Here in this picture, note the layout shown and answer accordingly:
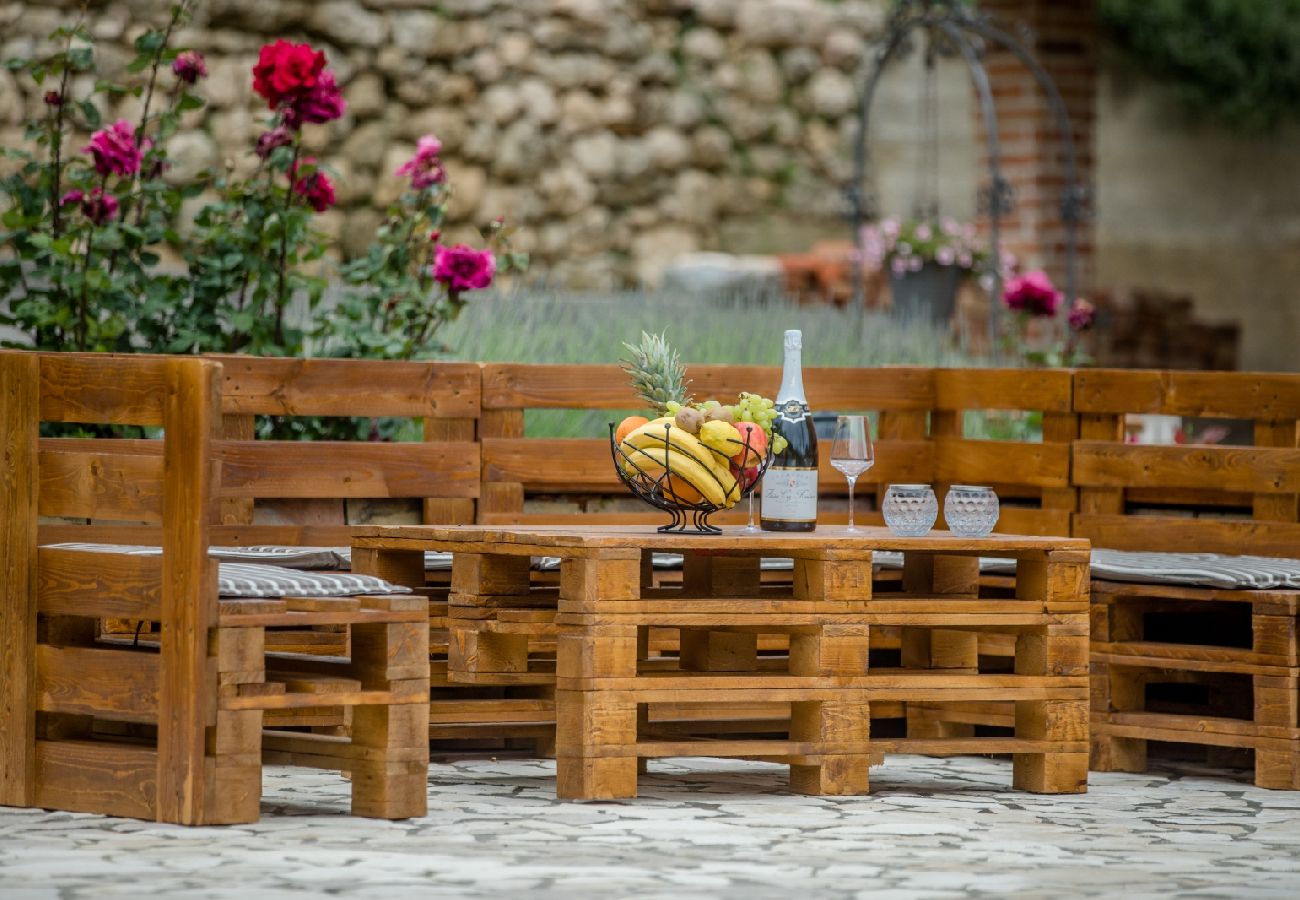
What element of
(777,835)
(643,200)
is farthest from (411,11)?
(777,835)

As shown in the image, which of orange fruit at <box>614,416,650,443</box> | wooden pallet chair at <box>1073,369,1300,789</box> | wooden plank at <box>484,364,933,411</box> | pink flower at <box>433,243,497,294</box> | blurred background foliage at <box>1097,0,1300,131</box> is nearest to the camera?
orange fruit at <box>614,416,650,443</box>

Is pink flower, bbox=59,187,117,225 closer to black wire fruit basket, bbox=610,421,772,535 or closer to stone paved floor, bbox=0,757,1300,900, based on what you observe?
stone paved floor, bbox=0,757,1300,900

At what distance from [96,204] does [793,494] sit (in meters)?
2.58

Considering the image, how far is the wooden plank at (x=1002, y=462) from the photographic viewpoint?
20.6 feet

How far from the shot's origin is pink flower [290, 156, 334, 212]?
21.4 ft

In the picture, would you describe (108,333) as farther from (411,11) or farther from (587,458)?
(411,11)

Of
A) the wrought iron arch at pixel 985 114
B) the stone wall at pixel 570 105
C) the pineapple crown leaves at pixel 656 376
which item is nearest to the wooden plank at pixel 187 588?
the pineapple crown leaves at pixel 656 376

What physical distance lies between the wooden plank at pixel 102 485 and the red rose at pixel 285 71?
6.36 ft

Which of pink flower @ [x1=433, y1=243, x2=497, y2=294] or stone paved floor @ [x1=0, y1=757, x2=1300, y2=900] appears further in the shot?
pink flower @ [x1=433, y1=243, x2=497, y2=294]

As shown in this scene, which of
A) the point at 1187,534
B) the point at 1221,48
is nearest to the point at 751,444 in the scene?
the point at 1187,534

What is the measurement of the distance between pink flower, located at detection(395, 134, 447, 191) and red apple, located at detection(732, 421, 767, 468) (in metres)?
2.31

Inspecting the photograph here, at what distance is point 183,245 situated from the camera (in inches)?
262

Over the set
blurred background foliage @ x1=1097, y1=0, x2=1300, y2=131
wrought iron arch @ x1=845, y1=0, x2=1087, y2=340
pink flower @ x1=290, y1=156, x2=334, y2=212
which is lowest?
pink flower @ x1=290, y1=156, x2=334, y2=212

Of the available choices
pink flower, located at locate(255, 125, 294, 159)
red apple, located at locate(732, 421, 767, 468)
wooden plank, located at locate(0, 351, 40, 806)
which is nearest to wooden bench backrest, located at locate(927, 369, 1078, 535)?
red apple, located at locate(732, 421, 767, 468)
